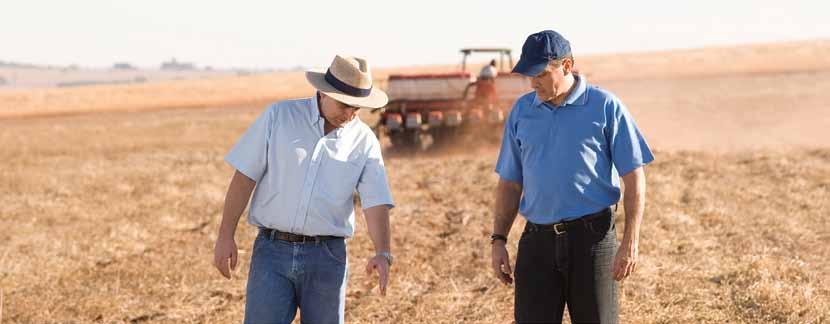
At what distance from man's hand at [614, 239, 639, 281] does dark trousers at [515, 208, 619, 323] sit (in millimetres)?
26

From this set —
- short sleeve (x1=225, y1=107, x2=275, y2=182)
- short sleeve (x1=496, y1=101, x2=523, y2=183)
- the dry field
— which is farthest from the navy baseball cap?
the dry field

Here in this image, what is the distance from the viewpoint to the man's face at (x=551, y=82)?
3758 millimetres

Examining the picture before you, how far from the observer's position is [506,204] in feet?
13.5

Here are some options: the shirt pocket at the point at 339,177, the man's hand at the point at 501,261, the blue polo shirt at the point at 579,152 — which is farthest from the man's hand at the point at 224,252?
the blue polo shirt at the point at 579,152

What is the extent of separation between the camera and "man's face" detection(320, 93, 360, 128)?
3.80 m

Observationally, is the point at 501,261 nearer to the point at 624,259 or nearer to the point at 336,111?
the point at 624,259

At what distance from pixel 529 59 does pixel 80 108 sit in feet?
194

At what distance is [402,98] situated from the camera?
65.9 ft

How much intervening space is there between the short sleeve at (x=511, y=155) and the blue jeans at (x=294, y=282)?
83 centimetres

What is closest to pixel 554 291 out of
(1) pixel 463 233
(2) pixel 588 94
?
(2) pixel 588 94

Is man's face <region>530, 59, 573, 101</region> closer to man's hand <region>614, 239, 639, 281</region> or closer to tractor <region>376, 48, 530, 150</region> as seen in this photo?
man's hand <region>614, 239, 639, 281</region>

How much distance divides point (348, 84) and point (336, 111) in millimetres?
122

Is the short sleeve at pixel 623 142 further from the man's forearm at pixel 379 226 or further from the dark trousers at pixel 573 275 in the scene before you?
the man's forearm at pixel 379 226

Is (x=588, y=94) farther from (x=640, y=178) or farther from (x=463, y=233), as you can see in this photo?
(x=463, y=233)
